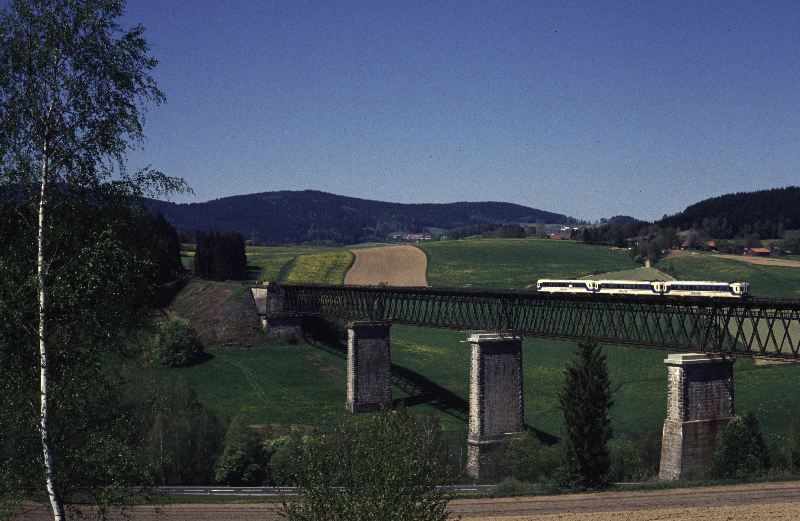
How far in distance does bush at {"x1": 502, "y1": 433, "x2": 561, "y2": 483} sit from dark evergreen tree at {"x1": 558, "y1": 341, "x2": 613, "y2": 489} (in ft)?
15.8

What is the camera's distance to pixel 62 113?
1991 centimetres

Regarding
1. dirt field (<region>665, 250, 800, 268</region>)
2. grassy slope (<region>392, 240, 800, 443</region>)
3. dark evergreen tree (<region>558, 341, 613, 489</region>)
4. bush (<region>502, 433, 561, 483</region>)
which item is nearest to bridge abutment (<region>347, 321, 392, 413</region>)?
grassy slope (<region>392, 240, 800, 443</region>)

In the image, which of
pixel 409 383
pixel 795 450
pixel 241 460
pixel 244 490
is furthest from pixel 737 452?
pixel 409 383

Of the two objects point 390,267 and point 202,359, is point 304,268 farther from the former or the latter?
point 202,359

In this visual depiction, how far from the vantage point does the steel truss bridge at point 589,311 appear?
173 ft

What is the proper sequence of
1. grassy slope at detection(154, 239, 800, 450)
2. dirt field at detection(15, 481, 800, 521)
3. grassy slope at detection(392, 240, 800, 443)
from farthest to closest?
1. grassy slope at detection(154, 239, 800, 450)
2. grassy slope at detection(392, 240, 800, 443)
3. dirt field at detection(15, 481, 800, 521)

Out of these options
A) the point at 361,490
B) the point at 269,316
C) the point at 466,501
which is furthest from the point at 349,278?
the point at 361,490

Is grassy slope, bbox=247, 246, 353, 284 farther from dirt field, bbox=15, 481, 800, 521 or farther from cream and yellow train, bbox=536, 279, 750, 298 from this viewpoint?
dirt field, bbox=15, 481, 800, 521

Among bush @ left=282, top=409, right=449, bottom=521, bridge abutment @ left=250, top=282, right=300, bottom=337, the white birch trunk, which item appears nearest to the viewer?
the white birch trunk

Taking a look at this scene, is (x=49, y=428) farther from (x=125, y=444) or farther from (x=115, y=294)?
(x=115, y=294)

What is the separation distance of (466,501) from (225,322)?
2257 inches

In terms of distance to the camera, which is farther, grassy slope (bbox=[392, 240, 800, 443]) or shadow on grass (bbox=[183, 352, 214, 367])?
shadow on grass (bbox=[183, 352, 214, 367])

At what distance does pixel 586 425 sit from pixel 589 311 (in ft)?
42.4

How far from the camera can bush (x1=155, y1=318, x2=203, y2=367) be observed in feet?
286
